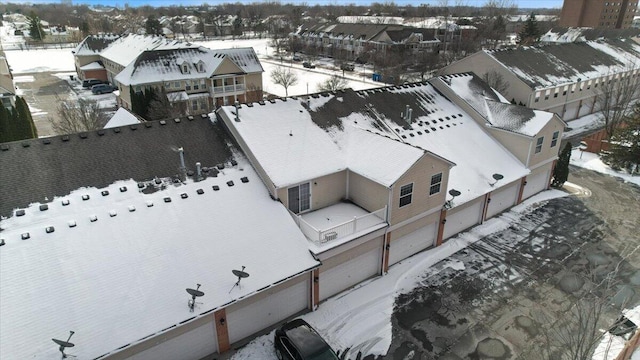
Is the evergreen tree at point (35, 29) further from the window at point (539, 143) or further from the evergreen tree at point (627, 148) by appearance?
the evergreen tree at point (627, 148)

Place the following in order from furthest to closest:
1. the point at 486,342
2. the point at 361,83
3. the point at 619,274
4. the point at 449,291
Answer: the point at 361,83, the point at 619,274, the point at 449,291, the point at 486,342

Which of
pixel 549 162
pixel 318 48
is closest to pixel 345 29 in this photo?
pixel 318 48

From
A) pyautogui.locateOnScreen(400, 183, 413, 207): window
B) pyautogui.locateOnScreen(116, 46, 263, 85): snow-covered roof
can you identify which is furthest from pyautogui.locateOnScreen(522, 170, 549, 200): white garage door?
pyautogui.locateOnScreen(116, 46, 263, 85): snow-covered roof

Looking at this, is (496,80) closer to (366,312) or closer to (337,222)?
(337,222)

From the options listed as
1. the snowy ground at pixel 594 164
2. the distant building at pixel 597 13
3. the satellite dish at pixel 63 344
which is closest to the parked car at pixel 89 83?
the satellite dish at pixel 63 344

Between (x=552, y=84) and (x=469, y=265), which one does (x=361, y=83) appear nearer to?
(x=552, y=84)
